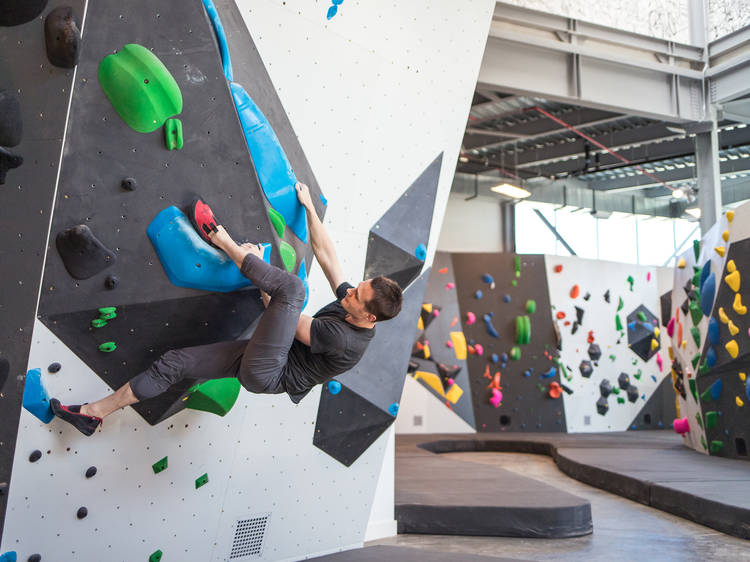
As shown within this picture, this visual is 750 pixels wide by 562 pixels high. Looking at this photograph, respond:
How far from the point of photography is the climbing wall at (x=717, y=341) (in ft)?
19.1

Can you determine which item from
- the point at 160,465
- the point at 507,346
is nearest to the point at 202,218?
the point at 160,465

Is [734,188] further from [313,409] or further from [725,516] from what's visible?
[313,409]

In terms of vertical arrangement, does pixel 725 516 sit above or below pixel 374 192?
below

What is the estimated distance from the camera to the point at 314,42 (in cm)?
311

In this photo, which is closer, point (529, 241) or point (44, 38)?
point (44, 38)

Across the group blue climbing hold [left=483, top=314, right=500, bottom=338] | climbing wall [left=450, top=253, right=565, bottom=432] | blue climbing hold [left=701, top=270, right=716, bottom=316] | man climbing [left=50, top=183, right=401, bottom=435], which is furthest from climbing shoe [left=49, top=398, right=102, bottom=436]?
blue climbing hold [left=483, top=314, right=500, bottom=338]

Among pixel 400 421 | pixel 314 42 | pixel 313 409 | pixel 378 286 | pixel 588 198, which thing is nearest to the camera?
pixel 378 286

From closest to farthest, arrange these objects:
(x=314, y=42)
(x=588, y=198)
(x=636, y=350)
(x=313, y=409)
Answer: (x=314, y=42) → (x=313, y=409) → (x=636, y=350) → (x=588, y=198)

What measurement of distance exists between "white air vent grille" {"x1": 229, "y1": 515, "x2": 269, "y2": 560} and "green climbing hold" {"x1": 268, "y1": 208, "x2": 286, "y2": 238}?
139cm

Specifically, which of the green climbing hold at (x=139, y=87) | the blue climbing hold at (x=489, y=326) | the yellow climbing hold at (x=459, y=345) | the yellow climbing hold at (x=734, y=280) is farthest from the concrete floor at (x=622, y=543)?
the blue climbing hold at (x=489, y=326)

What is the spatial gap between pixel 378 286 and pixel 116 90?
43.5 inches

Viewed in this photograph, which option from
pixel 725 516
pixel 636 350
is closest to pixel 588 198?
pixel 636 350

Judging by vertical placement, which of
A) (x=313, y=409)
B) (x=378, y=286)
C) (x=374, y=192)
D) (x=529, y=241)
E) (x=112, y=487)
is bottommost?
(x=112, y=487)

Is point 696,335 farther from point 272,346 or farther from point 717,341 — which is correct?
point 272,346
